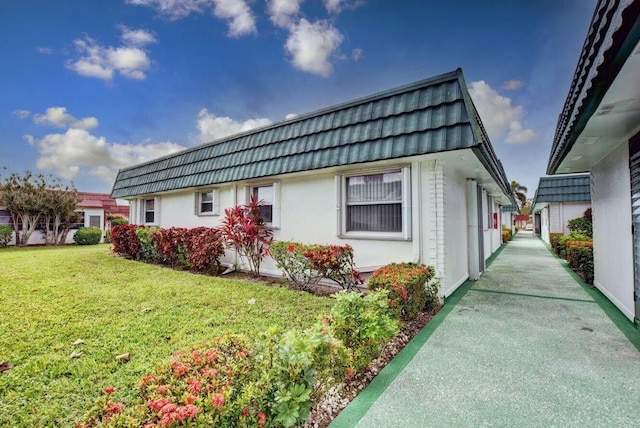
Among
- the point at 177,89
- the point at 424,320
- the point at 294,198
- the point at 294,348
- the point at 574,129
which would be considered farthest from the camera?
the point at 177,89

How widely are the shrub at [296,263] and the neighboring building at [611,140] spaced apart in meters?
4.53

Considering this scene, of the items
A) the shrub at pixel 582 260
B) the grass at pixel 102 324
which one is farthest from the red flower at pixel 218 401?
the shrub at pixel 582 260

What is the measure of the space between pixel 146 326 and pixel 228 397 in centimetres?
312

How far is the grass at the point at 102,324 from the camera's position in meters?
2.39

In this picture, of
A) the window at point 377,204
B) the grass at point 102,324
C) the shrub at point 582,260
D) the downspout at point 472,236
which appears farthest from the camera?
the downspout at point 472,236

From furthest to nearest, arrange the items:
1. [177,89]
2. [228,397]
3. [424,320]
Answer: [177,89] → [424,320] → [228,397]

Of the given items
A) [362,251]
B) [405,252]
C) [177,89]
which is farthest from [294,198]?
[177,89]

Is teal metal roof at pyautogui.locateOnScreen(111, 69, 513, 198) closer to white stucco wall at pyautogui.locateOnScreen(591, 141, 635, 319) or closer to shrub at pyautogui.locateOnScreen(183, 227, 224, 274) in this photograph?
shrub at pyautogui.locateOnScreen(183, 227, 224, 274)

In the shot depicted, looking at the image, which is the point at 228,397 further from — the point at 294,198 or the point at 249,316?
the point at 294,198

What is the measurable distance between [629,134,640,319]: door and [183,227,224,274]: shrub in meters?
7.99

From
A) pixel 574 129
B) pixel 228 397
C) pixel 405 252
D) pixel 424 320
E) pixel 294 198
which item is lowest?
pixel 424 320

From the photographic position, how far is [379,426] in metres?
1.99

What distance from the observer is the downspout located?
7203 mm

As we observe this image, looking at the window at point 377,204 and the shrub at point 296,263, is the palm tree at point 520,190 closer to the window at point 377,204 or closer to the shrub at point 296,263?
the window at point 377,204
